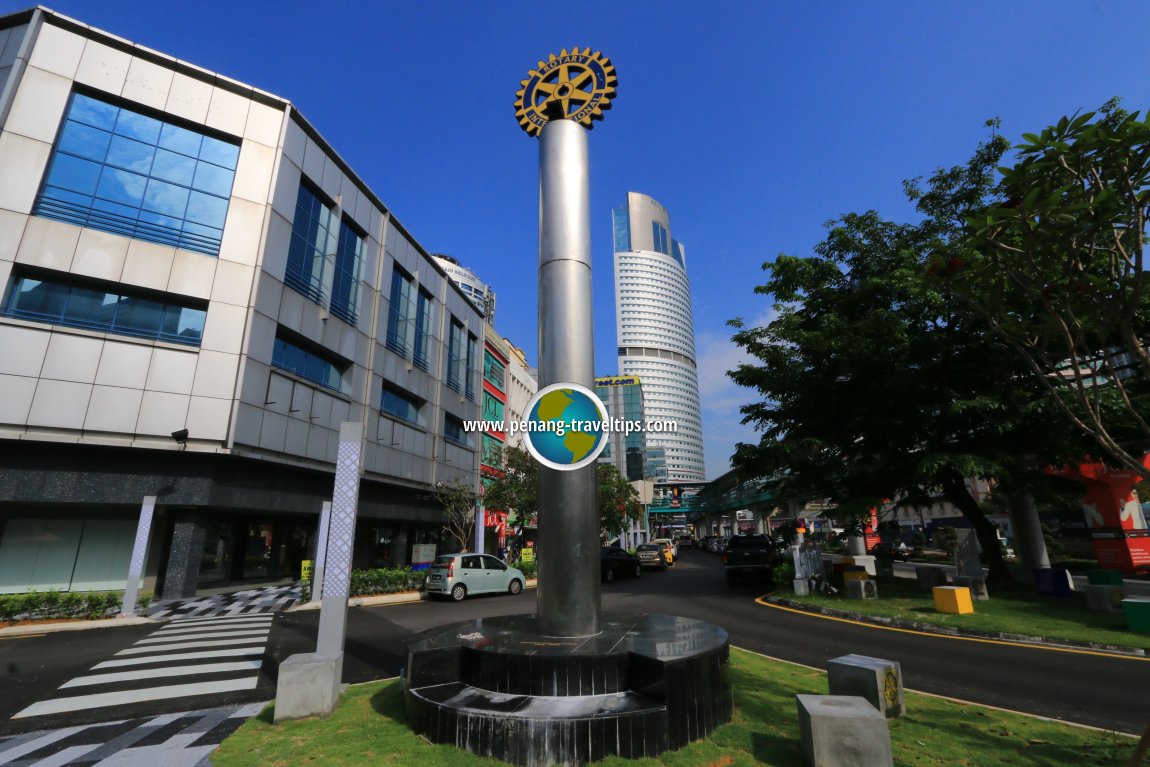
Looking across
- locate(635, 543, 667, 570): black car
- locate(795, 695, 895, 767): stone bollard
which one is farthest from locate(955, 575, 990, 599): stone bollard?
locate(635, 543, 667, 570): black car

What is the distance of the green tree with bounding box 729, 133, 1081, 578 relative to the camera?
53.1 feet

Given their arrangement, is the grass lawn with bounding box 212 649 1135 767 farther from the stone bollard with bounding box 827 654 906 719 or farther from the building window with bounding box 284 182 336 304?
the building window with bounding box 284 182 336 304

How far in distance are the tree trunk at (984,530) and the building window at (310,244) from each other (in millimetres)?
25187

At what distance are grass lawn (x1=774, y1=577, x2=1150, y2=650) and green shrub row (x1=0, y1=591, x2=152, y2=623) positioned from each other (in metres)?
19.5

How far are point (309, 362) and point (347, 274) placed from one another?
16.5ft

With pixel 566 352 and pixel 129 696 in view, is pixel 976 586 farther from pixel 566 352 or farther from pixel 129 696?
pixel 129 696

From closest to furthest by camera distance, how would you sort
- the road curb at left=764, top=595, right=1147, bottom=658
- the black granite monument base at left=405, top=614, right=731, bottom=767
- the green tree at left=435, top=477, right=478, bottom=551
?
1. the black granite monument base at left=405, top=614, right=731, bottom=767
2. the road curb at left=764, top=595, right=1147, bottom=658
3. the green tree at left=435, top=477, right=478, bottom=551

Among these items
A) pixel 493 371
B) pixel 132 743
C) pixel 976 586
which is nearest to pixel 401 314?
pixel 493 371

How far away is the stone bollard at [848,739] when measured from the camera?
4.30 meters

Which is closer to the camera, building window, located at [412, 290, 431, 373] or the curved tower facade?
building window, located at [412, 290, 431, 373]

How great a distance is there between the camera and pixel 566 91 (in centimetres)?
911

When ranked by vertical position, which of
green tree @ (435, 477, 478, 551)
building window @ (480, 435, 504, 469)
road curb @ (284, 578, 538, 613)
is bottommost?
road curb @ (284, 578, 538, 613)

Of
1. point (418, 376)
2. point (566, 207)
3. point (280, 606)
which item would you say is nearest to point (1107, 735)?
point (566, 207)

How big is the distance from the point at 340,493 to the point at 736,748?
5.79 m
